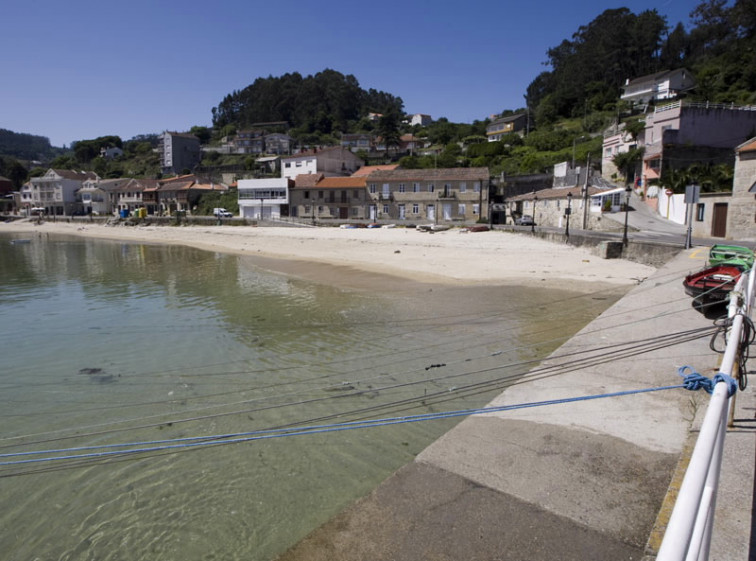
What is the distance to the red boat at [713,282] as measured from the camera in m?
12.6

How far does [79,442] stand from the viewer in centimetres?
858

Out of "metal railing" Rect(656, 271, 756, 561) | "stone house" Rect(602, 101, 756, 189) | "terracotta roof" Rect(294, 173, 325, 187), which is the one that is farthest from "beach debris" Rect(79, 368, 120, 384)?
"terracotta roof" Rect(294, 173, 325, 187)

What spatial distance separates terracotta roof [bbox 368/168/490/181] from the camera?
5850cm

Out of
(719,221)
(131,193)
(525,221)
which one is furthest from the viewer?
(131,193)

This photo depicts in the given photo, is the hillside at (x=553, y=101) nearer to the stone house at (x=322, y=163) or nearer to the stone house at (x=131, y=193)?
the stone house at (x=322, y=163)

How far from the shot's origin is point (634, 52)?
102 m

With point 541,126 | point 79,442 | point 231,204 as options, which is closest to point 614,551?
point 79,442

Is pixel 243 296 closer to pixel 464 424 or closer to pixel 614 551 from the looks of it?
pixel 464 424

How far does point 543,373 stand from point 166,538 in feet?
22.2

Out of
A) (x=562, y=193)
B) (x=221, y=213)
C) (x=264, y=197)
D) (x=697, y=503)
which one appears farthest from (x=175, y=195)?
(x=697, y=503)

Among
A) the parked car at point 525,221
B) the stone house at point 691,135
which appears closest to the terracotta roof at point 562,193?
the parked car at point 525,221

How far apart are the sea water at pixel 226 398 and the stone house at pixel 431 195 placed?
39268mm

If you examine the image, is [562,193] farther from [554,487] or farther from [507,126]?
[507,126]

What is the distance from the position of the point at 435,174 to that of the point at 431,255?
2981cm
